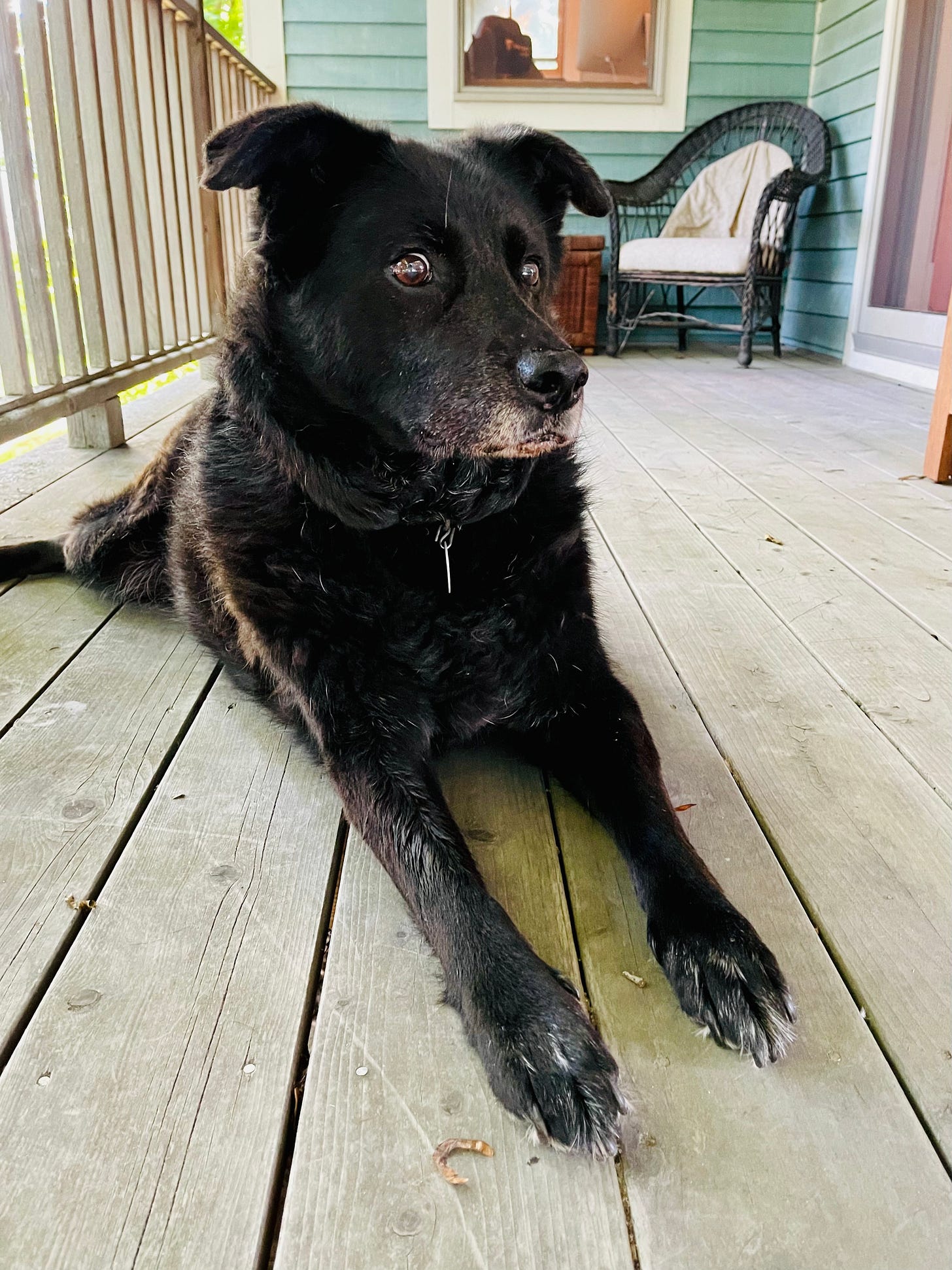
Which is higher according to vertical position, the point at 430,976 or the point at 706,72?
the point at 706,72

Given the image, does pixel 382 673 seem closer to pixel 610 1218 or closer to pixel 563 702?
pixel 563 702

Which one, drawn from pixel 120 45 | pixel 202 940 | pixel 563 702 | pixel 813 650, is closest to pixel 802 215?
pixel 120 45

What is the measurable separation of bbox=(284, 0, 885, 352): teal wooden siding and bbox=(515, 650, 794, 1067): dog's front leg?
535cm

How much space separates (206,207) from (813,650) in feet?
12.5

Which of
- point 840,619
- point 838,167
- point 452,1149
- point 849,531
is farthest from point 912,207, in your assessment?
point 452,1149

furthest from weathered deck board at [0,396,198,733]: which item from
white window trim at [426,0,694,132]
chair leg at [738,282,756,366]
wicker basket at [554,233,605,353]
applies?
white window trim at [426,0,694,132]

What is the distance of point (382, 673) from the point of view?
1.23 metres

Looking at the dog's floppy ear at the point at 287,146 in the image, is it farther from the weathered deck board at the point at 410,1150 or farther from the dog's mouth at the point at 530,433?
the weathered deck board at the point at 410,1150

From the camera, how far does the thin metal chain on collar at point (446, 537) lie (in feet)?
4.30

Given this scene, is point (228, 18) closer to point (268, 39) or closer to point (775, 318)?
point (268, 39)

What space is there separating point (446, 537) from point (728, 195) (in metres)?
5.57

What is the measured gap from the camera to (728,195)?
5914mm

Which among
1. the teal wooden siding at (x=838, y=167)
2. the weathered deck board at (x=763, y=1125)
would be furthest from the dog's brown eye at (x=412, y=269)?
the teal wooden siding at (x=838, y=167)

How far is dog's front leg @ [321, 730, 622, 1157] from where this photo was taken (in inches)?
31.1
